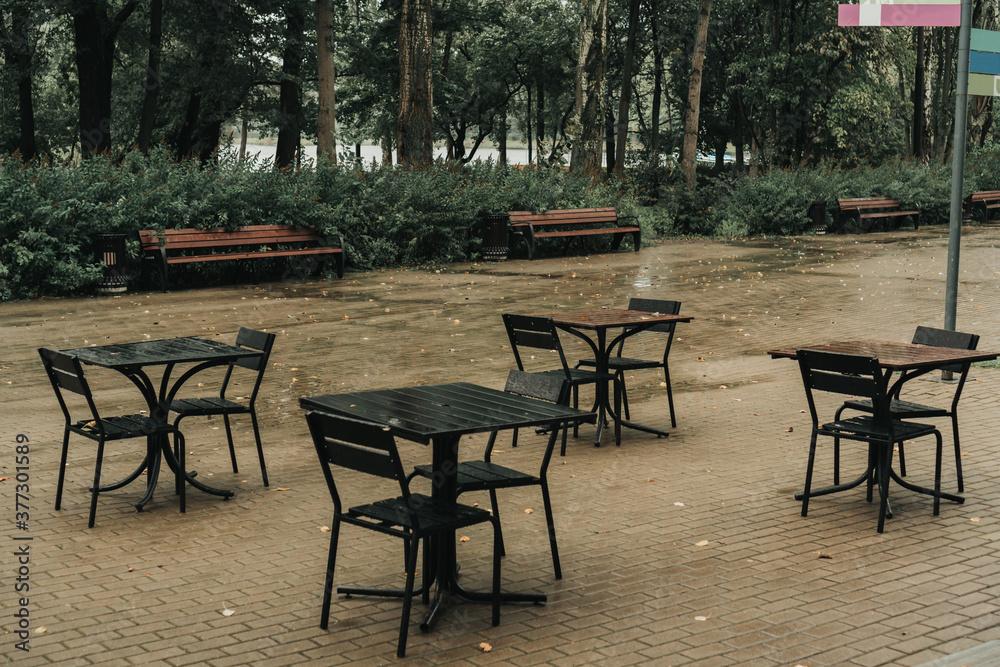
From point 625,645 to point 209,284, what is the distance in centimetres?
1476

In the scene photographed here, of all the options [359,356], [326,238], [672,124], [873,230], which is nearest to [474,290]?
[326,238]

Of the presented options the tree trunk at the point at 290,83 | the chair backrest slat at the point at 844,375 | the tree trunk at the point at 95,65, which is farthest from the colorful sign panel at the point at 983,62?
the tree trunk at the point at 95,65

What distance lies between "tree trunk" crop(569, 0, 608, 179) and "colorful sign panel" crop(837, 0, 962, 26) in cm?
1671

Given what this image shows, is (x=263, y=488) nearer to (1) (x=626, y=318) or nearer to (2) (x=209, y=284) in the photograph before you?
(1) (x=626, y=318)

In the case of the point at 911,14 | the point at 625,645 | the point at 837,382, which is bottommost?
the point at 625,645

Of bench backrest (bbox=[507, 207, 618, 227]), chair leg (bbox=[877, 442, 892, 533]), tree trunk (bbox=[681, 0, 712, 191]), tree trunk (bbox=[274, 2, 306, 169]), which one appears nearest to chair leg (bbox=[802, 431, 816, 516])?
chair leg (bbox=[877, 442, 892, 533])

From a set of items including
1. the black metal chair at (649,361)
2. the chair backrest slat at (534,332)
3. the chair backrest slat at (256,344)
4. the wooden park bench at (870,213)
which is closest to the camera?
the chair backrest slat at (256,344)

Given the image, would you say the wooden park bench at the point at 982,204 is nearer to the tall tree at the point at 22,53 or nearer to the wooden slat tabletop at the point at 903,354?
the tall tree at the point at 22,53

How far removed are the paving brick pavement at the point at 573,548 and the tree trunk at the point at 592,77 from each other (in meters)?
16.7

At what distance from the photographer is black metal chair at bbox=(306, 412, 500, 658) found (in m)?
4.42

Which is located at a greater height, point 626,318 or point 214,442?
point 626,318

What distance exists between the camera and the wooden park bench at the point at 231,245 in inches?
675

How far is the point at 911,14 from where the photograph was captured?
364 inches

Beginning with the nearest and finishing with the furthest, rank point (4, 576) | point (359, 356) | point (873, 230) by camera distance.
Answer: point (4, 576) < point (359, 356) < point (873, 230)
